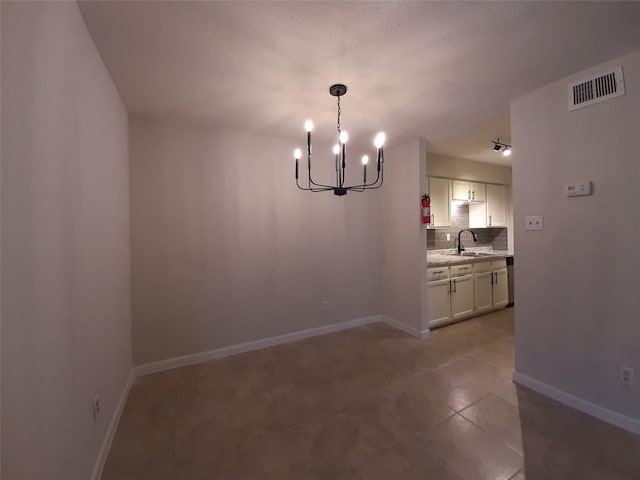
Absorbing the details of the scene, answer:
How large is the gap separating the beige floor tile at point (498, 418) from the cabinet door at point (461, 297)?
5.32 feet

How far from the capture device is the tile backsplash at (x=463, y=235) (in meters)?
4.43

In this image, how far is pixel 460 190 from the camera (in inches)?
164

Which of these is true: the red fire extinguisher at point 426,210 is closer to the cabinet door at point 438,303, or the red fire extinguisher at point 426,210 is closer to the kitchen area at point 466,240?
the kitchen area at point 466,240

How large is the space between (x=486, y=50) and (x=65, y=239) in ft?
8.37

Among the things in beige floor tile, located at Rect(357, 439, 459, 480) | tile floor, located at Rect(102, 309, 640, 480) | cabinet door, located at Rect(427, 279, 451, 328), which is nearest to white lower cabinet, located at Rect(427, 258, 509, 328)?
cabinet door, located at Rect(427, 279, 451, 328)

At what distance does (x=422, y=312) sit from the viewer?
10.5ft

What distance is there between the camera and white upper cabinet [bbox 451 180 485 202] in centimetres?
411

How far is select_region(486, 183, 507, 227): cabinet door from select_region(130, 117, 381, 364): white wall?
2574 mm

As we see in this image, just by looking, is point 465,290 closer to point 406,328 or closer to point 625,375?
point 406,328

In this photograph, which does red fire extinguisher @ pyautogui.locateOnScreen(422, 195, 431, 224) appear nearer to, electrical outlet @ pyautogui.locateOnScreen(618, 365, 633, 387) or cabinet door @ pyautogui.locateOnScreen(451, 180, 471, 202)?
cabinet door @ pyautogui.locateOnScreen(451, 180, 471, 202)

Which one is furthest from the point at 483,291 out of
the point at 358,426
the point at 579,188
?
the point at 358,426

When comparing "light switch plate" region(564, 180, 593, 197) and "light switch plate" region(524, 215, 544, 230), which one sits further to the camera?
"light switch plate" region(524, 215, 544, 230)

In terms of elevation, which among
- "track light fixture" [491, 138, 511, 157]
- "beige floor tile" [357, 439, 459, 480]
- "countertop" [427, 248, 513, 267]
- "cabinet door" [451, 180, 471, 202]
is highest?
"track light fixture" [491, 138, 511, 157]

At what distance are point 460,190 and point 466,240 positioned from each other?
1.10 m
